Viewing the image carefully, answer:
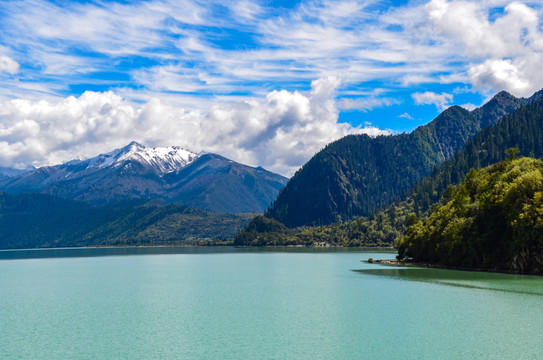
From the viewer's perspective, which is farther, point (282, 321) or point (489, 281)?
point (489, 281)

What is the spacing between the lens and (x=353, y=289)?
9850 centimetres

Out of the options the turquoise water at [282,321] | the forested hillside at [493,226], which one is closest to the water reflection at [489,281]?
the turquoise water at [282,321]

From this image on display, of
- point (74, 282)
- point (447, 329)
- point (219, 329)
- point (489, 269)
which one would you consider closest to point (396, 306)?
point (447, 329)

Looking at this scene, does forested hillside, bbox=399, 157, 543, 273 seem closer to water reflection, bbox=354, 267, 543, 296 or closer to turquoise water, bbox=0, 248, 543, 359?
water reflection, bbox=354, 267, 543, 296

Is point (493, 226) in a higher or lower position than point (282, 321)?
higher

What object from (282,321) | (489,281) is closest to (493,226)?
(489,281)

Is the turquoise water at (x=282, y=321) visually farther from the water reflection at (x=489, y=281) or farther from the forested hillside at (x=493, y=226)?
the forested hillside at (x=493, y=226)

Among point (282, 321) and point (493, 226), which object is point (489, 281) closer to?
point (493, 226)

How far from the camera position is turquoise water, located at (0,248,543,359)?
49.9m

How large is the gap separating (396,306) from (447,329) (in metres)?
17.6

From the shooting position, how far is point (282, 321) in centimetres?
6556

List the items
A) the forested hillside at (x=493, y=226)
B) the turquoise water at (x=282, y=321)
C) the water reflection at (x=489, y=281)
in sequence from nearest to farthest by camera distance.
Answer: the turquoise water at (x=282, y=321)
the water reflection at (x=489, y=281)
the forested hillside at (x=493, y=226)

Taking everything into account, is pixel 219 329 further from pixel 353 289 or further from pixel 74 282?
pixel 74 282

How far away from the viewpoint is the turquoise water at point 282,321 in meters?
49.9
